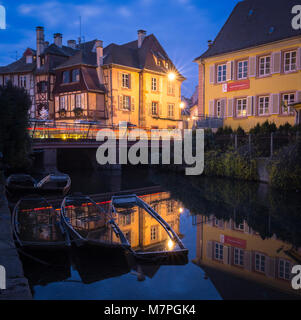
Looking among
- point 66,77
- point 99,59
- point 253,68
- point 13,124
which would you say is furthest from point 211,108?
point 13,124

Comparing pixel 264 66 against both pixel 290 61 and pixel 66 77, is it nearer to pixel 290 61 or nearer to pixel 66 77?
pixel 290 61

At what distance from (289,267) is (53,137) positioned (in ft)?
67.7

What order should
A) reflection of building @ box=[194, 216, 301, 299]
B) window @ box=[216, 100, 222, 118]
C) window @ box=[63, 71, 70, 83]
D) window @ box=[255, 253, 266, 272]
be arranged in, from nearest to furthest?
reflection of building @ box=[194, 216, 301, 299]
window @ box=[255, 253, 266, 272]
window @ box=[216, 100, 222, 118]
window @ box=[63, 71, 70, 83]

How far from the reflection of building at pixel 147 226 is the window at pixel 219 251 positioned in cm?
158

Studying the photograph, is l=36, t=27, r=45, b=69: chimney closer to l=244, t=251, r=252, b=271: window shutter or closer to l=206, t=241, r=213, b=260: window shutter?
l=206, t=241, r=213, b=260: window shutter

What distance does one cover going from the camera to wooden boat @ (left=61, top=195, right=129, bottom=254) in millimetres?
8164

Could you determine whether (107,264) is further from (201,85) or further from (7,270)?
(201,85)

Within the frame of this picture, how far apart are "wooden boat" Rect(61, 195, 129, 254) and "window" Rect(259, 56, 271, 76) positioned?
19.2 meters

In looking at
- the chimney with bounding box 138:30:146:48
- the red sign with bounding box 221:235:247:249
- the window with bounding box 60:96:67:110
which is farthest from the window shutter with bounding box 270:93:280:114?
the window with bounding box 60:96:67:110

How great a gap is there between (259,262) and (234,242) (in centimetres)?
171

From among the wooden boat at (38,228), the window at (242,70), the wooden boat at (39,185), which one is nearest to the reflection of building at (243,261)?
the wooden boat at (38,228)

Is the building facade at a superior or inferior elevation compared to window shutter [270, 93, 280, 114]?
superior

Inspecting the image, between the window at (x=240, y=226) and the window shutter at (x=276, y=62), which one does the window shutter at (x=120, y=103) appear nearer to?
the window shutter at (x=276, y=62)
